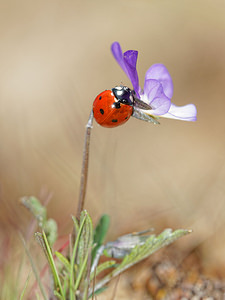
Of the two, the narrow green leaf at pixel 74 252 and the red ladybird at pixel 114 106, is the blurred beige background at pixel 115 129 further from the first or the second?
the red ladybird at pixel 114 106

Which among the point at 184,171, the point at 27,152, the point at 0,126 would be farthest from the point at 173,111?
the point at 0,126

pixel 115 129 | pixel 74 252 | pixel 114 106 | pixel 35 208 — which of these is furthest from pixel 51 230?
pixel 115 129

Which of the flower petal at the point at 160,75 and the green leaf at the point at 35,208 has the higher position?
the flower petal at the point at 160,75

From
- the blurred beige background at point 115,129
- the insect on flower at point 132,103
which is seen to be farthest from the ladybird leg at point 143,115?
the blurred beige background at point 115,129

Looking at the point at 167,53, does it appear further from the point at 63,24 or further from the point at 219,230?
the point at 219,230

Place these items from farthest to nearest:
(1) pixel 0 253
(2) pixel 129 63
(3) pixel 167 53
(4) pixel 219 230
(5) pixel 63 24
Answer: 1. (5) pixel 63 24
2. (3) pixel 167 53
3. (4) pixel 219 230
4. (1) pixel 0 253
5. (2) pixel 129 63

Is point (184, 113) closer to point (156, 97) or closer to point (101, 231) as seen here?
point (156, 97)

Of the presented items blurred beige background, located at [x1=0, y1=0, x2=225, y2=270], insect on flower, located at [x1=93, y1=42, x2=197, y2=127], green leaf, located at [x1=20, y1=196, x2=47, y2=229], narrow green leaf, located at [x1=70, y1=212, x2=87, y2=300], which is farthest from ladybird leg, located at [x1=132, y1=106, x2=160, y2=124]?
blurred beige background, located at [x1=0, y1=0, x2=225, y2=270]
